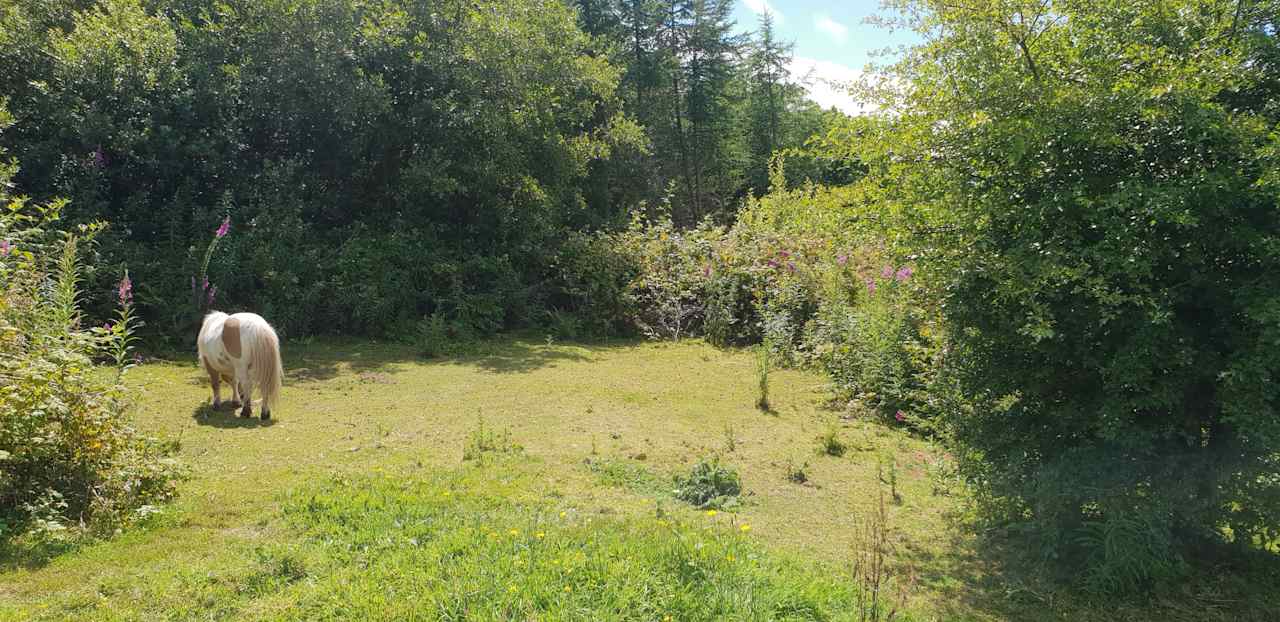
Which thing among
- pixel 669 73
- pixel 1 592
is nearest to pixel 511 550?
pixel 1 592

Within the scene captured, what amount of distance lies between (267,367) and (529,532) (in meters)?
4.00

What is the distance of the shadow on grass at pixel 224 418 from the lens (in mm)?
6461

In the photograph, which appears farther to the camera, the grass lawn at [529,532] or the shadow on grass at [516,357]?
the shadow on grass at [516,357]

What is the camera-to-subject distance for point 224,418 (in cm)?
664

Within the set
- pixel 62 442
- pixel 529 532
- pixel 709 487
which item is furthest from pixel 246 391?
pixel 709 487

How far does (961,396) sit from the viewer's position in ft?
14.2

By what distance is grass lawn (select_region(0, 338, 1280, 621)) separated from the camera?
3.20 meters

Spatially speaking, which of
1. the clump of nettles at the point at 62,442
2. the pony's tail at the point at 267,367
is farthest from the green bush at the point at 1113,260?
the pony's tail at the point at 267,367

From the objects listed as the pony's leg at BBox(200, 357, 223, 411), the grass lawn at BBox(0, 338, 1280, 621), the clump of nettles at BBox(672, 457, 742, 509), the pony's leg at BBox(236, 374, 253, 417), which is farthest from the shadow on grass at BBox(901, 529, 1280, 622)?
the pony's leg at BBox(200, 357, 223, 411)

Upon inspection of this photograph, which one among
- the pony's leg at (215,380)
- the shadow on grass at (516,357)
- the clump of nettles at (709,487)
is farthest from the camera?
the shadow on grass at (516,357)

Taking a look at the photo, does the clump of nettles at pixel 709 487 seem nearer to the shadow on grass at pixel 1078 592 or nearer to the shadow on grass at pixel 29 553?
the shadow on grass at pixel 1078 592

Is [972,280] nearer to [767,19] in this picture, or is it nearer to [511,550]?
[511,550]

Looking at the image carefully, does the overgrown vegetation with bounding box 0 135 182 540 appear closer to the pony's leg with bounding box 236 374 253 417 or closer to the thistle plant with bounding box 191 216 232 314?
the pony's leg with bounding box 236 374 253 417

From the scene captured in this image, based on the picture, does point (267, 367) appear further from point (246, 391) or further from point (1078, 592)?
point (1078, 592)
